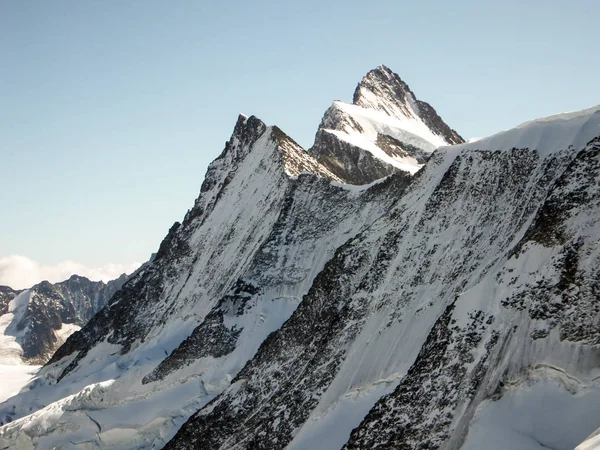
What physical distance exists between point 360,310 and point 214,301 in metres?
36.0

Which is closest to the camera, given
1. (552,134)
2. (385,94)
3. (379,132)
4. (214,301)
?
(552,134)

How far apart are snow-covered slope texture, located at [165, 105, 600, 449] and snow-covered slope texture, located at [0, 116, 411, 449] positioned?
13686 millimetres

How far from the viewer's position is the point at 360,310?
49.9 meters

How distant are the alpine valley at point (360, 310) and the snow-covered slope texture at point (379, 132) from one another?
0.55 meters

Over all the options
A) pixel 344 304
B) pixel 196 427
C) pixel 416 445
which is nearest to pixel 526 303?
pixel 416 445

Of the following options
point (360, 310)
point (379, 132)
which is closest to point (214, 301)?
point (360, 310)

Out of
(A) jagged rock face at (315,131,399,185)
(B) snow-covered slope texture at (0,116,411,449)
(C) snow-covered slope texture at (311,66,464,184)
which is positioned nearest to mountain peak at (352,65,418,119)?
(C) snow-covered slope texture at (311,66,464,184)

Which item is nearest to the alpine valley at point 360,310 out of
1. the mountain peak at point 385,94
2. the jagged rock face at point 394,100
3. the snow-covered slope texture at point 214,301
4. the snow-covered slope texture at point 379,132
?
the snow-covered slope texture at point 214,301

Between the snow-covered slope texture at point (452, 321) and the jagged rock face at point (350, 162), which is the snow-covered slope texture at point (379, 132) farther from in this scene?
the snow-covered slope texture at point (452, 321)

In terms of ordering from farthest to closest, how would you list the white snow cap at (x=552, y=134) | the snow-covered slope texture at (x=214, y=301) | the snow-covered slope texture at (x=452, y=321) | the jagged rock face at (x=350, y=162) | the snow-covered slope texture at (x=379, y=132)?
the snow-covered slope texture at (x=379, y=132), the jagged rock face at (x=350, y=162), the snow-covered slope texture at (x=214, y=301), the white snow cap at (x=552, y=134), the snow-covered slope texture at (x=452, y=321)

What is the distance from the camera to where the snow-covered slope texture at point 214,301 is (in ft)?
240

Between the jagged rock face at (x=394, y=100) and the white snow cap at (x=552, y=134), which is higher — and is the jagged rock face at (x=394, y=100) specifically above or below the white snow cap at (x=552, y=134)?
above

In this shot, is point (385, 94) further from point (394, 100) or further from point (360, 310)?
point (360, 310)

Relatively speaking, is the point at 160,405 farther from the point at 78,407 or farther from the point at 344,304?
the point at 344,304
